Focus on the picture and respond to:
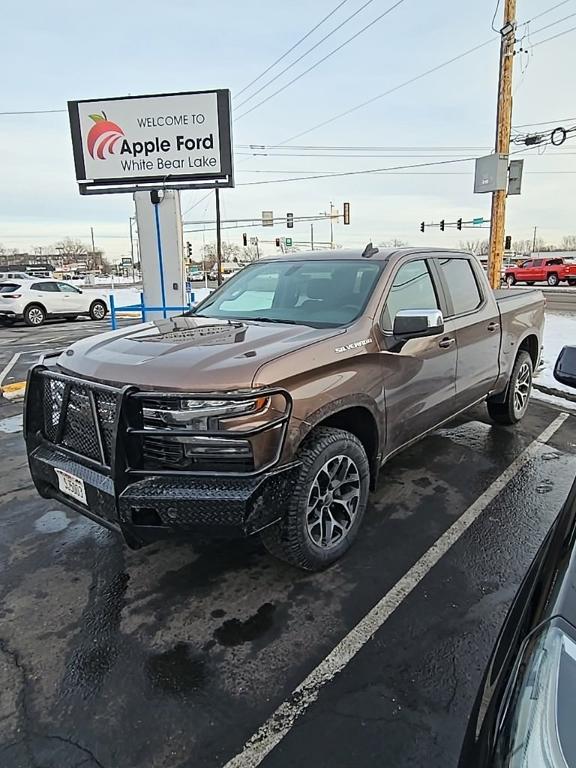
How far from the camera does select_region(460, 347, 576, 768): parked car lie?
3.26 ft

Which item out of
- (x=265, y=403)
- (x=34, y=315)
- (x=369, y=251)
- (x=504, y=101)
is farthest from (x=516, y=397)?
(x=34, y=315)

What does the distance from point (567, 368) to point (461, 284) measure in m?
2.41

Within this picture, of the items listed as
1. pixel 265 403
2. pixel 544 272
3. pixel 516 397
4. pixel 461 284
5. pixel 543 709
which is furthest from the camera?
pixel 544 272

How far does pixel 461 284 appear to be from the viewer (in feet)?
15.0

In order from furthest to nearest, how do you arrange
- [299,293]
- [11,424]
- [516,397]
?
[11,424]
[516,397]
[299,293]

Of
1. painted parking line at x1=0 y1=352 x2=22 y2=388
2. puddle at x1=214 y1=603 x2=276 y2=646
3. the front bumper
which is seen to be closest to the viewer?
the front bumper

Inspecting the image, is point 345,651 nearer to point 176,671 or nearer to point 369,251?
point 176,671

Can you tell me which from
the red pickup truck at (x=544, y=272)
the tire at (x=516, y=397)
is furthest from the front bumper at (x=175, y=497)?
the red pickup truck at (x=544, y=272)

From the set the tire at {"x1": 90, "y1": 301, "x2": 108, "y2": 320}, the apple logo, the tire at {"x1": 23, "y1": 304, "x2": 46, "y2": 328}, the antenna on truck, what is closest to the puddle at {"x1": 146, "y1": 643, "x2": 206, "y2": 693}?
the antenna on truck

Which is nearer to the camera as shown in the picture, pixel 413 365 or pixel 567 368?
pixel 567 368

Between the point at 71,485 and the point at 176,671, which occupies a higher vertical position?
the point at 71,485

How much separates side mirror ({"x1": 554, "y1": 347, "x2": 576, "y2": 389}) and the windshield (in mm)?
1305

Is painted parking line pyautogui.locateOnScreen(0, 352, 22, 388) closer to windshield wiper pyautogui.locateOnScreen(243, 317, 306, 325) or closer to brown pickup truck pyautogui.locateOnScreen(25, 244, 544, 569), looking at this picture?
brown pickup truck pyautogui.locateOnScreen(25, 244, 544, 569)

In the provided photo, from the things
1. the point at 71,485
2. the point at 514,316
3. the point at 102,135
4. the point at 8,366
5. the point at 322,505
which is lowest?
the point at 8,366
